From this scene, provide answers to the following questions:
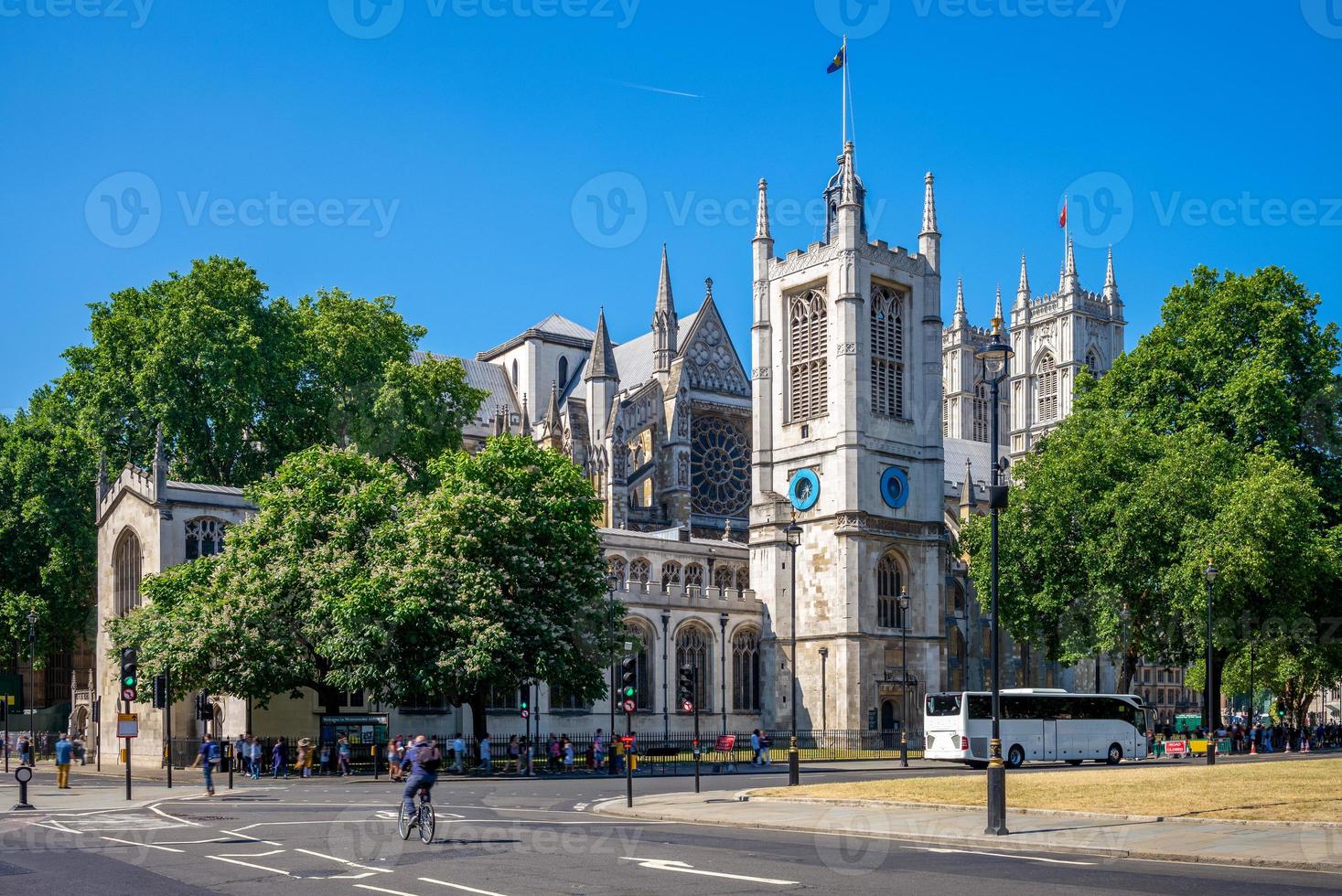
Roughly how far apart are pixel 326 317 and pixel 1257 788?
45.5 metres

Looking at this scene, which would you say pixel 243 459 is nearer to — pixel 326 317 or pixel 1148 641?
pixel 326 317

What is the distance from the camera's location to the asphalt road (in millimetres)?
14828

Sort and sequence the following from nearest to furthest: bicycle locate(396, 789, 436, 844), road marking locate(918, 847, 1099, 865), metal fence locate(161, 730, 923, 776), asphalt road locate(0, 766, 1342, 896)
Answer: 1. asphalt road locate(0, 766, 1342, 896)
2. road marking locate(918, 847, 1099, 865)
3. bicycle locate(396, 789, 436, 844)
4. metal fence locate(161, 730, 923, 776)

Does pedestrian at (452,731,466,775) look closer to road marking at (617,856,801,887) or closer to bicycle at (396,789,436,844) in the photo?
bicycle at (396,789,436,844)

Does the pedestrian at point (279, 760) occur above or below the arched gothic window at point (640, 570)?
below

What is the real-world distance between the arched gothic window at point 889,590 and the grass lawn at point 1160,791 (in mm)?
27444

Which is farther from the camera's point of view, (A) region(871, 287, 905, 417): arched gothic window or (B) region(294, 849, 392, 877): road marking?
(A) region(871, 287, 905, 417): arched gothic window

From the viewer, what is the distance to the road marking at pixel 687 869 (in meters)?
15.2

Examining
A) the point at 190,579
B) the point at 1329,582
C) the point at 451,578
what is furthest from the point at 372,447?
the point at 1329,582

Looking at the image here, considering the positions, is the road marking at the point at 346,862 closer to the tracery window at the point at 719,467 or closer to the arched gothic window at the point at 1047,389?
the tracery window at the point at 719,467

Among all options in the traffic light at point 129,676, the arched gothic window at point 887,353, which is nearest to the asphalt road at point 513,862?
the traffic light at point 129,676

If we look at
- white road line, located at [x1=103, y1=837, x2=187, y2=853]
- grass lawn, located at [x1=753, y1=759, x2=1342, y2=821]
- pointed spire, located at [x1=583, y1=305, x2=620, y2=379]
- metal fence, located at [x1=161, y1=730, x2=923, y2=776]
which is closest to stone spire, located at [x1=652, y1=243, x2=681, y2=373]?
pointed spire, located at [x1=583, y1=305, x2=620, y2=379]

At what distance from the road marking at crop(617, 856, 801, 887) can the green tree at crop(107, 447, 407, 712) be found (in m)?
24.9

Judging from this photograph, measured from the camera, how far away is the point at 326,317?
61438 millimetres
